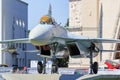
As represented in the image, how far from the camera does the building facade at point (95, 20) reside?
57.3m

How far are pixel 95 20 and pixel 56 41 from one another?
39.9 metres

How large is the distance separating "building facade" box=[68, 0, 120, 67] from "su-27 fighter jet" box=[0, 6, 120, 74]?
3055 centimetres

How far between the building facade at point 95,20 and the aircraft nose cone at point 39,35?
3392 centimetres

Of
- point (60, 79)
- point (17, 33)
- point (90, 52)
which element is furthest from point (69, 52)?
point (17, 33)

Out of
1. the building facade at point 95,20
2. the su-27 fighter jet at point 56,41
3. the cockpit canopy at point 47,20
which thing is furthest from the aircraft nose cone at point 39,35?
the building facade at point 95,20

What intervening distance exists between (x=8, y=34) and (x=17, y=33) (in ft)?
16.7

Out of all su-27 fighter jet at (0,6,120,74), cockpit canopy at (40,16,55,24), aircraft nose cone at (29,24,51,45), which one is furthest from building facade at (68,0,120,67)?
aircraft nose cone at (29,24,51,45)

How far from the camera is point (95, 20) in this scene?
60562mm

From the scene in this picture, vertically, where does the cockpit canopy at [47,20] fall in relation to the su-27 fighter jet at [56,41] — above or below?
above

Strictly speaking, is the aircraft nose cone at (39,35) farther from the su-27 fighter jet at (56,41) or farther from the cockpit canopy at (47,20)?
the cockpit canopy at (47,20)

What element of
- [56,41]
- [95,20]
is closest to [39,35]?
[56,41]

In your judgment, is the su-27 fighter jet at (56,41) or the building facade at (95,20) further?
the building facade at (95,20)

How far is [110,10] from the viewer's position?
5759 centimetres

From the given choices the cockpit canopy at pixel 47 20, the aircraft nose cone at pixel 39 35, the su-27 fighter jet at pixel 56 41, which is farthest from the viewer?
the cockpit canopy at pixel 47 20
